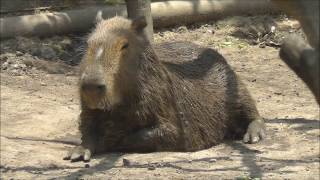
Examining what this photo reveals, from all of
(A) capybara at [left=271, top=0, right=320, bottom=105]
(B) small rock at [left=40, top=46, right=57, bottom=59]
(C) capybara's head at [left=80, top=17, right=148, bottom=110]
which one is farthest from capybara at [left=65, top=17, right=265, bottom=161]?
(A) capybara at [left=271, top=0, right=320, bottom=105]

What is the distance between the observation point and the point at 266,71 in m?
10.1

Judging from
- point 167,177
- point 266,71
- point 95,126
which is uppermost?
point 266,71

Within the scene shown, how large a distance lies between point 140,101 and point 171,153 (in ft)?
1.75

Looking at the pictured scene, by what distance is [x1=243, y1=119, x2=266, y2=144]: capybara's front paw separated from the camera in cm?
695

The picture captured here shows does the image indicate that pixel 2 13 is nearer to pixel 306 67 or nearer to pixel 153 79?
pixel 153 79

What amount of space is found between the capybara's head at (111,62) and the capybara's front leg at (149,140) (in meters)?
0.38

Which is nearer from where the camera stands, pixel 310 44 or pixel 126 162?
pixel 310 44

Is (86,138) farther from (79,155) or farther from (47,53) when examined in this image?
(47,53)

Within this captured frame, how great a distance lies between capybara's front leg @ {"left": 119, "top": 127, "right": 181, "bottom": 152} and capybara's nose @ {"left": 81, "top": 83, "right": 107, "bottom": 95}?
2.42 ft

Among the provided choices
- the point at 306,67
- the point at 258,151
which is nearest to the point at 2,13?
the point at 258,151

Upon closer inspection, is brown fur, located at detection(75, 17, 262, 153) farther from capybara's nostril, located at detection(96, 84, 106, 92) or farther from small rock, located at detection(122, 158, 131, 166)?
small rock, located at detection(122, 158, 131, 166)

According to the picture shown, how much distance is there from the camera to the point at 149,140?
20.8ft

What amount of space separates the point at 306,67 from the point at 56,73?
8090mm

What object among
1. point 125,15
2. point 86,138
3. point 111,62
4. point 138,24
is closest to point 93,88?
point 111,62
